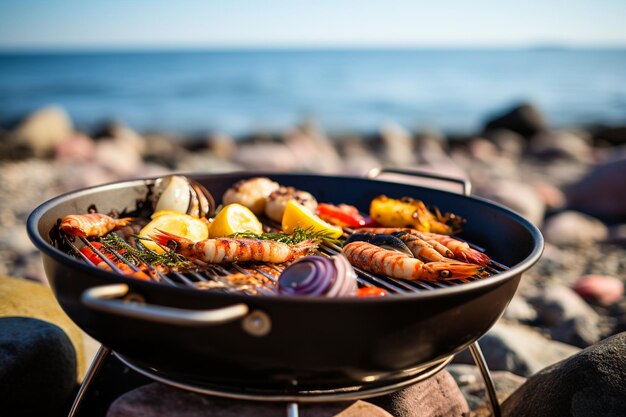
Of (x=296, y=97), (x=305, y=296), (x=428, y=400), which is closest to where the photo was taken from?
(x=305, y=296)

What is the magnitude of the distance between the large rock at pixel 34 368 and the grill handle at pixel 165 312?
1559 millimetres

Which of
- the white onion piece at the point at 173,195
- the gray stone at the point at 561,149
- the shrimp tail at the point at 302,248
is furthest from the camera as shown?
the gray stone at the point at 561,149

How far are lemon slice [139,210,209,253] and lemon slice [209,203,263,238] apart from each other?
62 mm

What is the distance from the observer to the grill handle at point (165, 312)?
163 centimetres

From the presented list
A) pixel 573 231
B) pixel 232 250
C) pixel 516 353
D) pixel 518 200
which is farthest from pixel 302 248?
pixel 518 200

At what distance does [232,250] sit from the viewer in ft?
8.11

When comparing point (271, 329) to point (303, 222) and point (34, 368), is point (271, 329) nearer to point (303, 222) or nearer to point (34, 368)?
point (303, 222)

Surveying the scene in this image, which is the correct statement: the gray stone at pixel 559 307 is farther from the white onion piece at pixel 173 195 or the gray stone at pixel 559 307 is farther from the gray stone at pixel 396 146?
the gray stone at pixel 396 146

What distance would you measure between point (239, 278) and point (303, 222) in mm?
745

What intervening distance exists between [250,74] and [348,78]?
29.0ft

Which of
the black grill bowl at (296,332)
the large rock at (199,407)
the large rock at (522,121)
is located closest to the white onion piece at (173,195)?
the black grill bowl at (296,332)

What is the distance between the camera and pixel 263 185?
3.52 m

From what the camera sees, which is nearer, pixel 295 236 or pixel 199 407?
pixel 199 407

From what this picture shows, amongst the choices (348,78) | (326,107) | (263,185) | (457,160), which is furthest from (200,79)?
(263,185)
